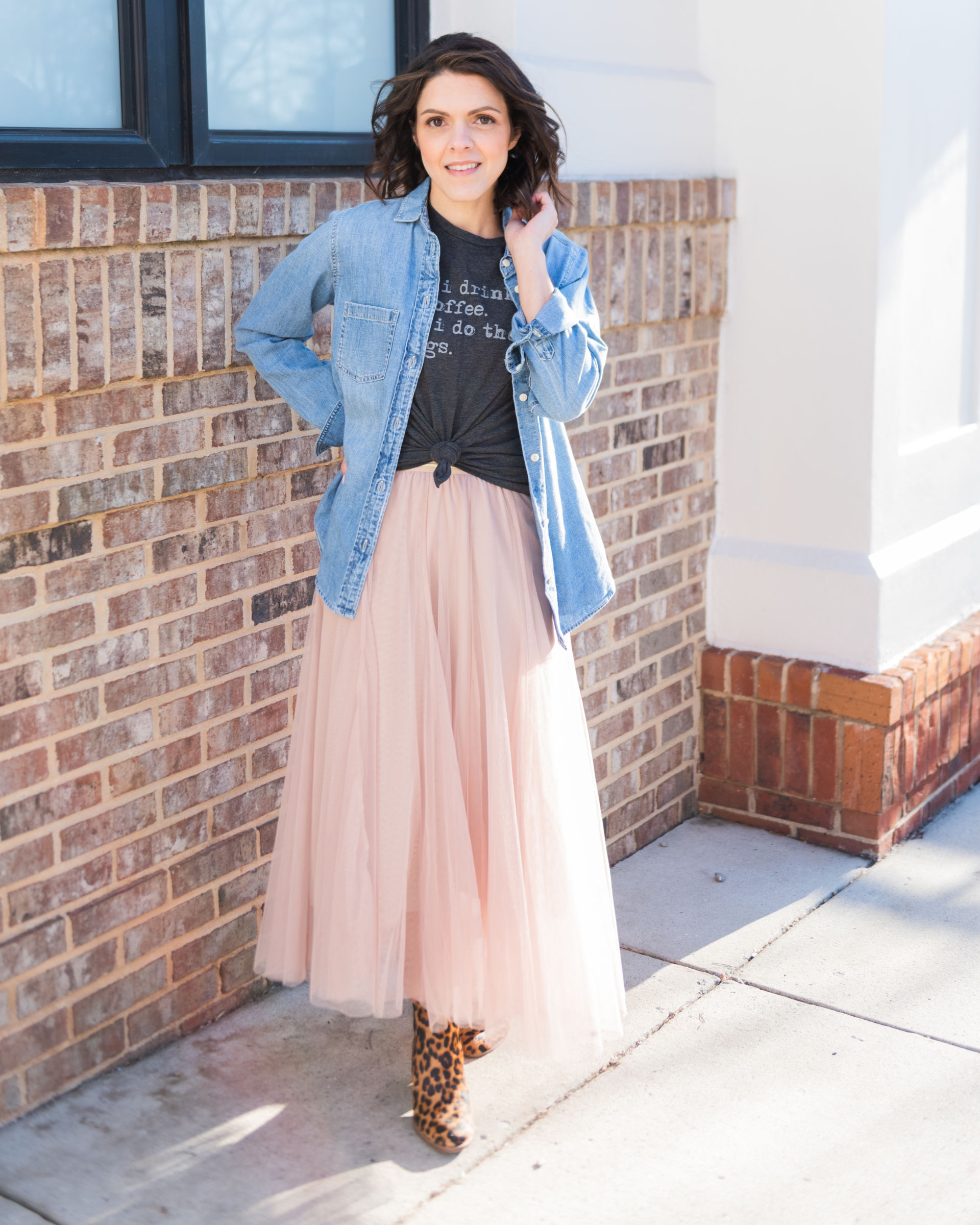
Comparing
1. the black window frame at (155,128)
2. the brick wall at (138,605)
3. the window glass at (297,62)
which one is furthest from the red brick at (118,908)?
the window glass at (297,62)

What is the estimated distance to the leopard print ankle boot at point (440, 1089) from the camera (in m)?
2.85

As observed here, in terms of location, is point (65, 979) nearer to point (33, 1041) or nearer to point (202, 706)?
point (33, 1041)

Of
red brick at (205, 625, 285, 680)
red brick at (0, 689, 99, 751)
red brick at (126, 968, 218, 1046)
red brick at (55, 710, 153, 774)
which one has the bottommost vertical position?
red brick at (126, 968, 218, 1046)

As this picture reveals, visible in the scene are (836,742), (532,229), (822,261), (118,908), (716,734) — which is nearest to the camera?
(532,229)

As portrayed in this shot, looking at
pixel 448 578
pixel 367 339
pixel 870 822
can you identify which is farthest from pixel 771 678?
pixel 367 339

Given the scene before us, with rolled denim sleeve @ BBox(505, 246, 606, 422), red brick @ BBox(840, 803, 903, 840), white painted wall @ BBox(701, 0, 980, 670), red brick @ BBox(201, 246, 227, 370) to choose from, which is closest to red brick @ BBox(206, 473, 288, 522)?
red brick @ BBox(201, 246, 227, 370)

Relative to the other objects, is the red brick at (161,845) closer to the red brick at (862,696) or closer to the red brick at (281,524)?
the red brick at (281,524)

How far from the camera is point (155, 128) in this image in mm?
3004

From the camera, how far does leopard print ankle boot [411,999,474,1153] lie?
2.85 meters

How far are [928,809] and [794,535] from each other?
0.95 metres

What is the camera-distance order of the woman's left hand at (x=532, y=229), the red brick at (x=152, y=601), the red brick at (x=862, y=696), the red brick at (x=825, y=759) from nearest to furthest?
the woman's left hand at (x=532, y=229) → the red brick at (x=152, y=601) → the red brick at (x=862, y=696) → the red brick at (x=825, y=759)

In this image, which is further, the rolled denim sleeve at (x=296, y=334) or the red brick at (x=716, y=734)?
the red brick at (x=716, y=734)

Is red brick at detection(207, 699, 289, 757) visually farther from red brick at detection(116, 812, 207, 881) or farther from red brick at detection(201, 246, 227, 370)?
red brick at detection(201, 246, 227, 370)

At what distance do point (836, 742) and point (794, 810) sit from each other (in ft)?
0.85
